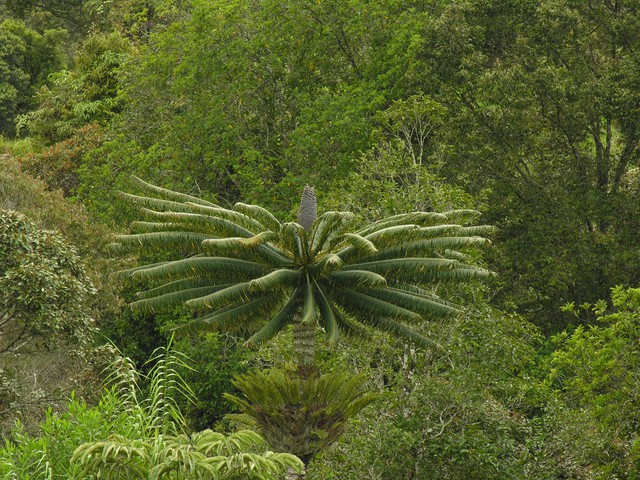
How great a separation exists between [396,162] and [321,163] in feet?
14.6

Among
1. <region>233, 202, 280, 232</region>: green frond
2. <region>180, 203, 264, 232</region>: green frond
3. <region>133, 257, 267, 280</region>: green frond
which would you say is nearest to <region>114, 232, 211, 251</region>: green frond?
<region>133, 257, 267, 280</region>: green frond

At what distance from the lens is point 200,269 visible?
1908cm

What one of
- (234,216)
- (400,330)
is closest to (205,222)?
(234,216)

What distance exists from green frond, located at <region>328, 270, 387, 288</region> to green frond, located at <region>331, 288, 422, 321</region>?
335mm

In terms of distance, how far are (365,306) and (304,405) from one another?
207cm

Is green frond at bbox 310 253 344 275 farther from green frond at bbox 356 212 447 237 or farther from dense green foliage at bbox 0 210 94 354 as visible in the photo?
dense green foliage at bbox 0 210 94 354

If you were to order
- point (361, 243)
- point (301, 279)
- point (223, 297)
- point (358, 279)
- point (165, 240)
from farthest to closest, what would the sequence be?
point (301, 279), point (165, 240), point (223, 297), point (358, 279), point (361, 243)

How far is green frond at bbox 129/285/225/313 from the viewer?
19656 mm

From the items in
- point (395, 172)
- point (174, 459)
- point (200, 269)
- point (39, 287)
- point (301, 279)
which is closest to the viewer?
point (174, 459)

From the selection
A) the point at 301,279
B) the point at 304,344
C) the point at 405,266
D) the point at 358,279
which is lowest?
the point at 304,344

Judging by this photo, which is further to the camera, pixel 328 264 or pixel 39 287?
pixel 39 287

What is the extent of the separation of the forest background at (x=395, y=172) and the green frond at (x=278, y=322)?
1.86 metres

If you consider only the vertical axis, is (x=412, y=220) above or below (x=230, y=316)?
above

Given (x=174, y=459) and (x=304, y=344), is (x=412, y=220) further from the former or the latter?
(x=174, y=459)
